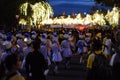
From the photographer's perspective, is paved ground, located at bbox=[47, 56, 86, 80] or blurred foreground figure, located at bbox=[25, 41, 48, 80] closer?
blurred foreground figure, located at bbox=[25, 41, 48, 80]

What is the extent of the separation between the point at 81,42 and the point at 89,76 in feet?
67.2

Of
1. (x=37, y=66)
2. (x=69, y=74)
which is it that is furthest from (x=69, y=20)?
(x=37, y=66)

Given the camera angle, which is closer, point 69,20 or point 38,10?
point 38,10

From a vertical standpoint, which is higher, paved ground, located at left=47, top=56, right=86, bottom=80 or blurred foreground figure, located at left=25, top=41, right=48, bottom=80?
blurred foreground figure, located at left=25, top=41, right=48, bottom=80

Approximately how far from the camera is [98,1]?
65.8 meters

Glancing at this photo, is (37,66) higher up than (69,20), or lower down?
higher up

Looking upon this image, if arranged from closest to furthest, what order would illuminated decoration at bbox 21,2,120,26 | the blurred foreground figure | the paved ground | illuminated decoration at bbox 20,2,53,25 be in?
the blurred foreground figure
the paved ground
illuminated decoration at bbox 20,2,53,25
illuminated decoration at bbox 21,2,120,26

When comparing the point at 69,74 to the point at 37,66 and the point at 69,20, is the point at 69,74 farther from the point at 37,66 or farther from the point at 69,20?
the point at 69,20

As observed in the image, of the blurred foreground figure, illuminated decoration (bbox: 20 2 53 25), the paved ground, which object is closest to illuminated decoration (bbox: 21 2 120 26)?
illuminated decoration (bbox: 20 2 53 25)

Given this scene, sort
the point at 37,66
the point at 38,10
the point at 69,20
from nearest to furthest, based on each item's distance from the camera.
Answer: the point at 37,66 → the point at 38,10 → the point at 69,20

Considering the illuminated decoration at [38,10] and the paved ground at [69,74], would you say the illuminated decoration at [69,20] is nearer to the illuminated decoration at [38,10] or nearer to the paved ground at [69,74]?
the illuminated decoration at [38,10]

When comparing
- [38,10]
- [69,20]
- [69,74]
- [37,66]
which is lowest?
[69,20]

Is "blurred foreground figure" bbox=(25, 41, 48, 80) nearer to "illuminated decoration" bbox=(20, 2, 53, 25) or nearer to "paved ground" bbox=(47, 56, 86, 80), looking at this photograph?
"paved ground" bbox=(47, 56, 86, 80)

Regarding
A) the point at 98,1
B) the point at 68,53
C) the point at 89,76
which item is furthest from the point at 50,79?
the point at 98,1
